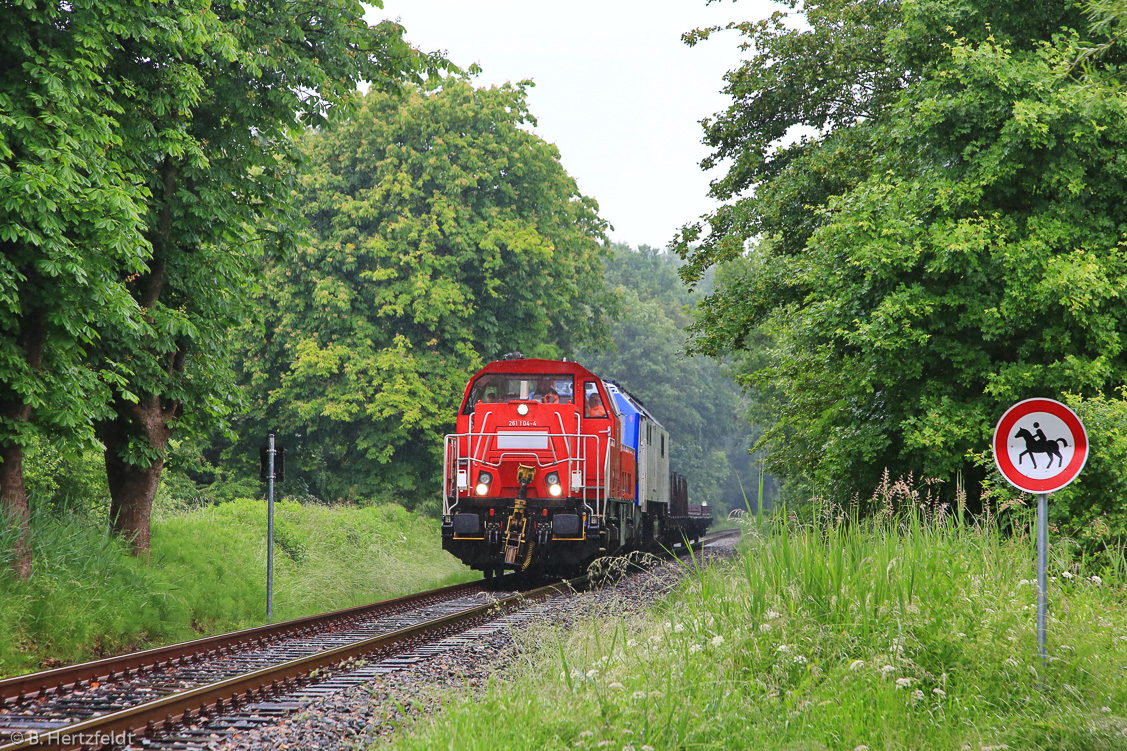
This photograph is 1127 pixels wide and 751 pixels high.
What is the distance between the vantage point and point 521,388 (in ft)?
55.0

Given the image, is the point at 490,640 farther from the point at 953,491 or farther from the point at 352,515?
the point at 352,515

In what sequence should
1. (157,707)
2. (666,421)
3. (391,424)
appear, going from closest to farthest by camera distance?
(157,707) < (391,424) < (666,421)

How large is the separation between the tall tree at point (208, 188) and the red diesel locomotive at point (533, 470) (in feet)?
14.0

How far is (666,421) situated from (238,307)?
185 ft

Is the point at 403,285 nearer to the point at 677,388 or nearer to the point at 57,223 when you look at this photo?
the point at 57,223

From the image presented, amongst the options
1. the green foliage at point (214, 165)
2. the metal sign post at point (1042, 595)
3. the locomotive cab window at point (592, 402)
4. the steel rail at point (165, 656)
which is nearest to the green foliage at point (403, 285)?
the locomotive cab window at point (592, 402)

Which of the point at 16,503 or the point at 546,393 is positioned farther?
the point at 546,393

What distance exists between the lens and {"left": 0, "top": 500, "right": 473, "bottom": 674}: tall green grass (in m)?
9.84

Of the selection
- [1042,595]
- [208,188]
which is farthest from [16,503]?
[1042,595]

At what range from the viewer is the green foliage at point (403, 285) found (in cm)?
2762

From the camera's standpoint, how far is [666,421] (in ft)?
224

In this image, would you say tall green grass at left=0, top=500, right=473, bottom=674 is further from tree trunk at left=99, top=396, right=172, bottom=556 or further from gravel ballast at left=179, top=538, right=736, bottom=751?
gravel ballast at left=179, top=538, right=736, bottom=751

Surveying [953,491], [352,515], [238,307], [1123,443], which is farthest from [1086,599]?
[352,515]

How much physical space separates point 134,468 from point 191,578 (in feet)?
5.89
